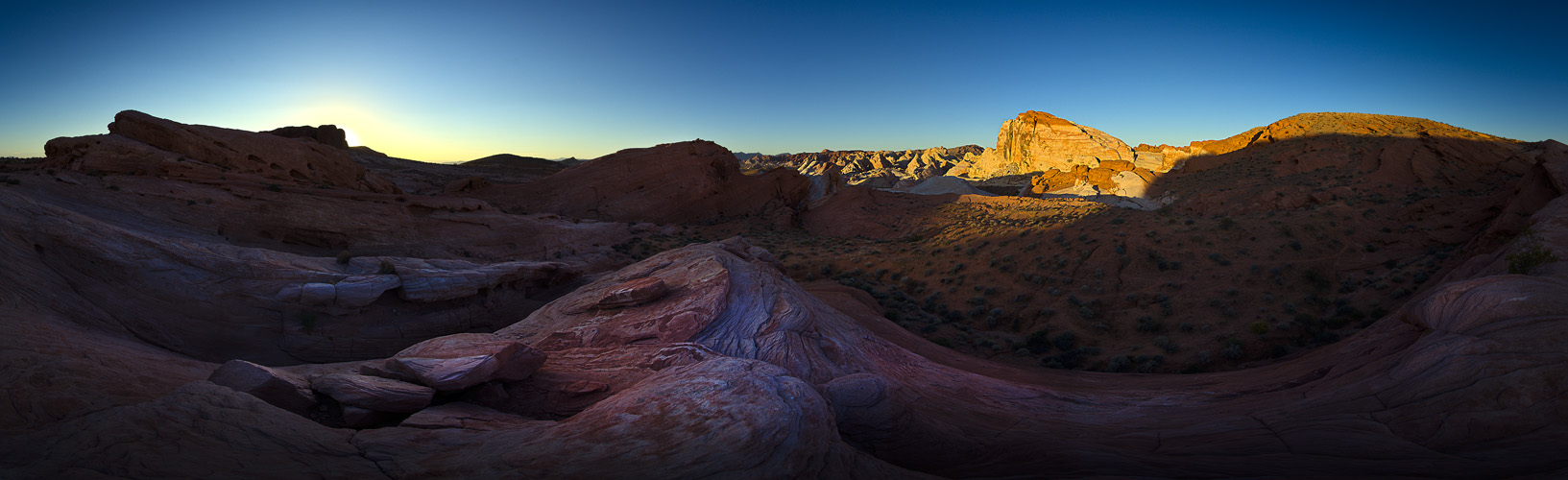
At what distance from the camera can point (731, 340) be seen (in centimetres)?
1106

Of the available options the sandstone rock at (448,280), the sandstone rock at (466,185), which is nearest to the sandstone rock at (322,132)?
the sandstone rock at (466,185)

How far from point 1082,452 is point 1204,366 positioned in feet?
32.7

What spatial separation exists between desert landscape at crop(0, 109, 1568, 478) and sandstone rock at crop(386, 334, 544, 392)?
0.17 ft

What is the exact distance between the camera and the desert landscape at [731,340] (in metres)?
5.64

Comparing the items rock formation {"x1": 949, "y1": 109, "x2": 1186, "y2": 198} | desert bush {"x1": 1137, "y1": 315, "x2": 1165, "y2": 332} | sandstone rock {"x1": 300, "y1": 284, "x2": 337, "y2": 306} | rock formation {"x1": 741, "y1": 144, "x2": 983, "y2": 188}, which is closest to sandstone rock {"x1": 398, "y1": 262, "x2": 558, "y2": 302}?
sandstone rock {"x1": 300, "y1": 284, "x2": 337, "y2": 306}

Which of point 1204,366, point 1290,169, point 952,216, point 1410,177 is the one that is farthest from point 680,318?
point 1290,169

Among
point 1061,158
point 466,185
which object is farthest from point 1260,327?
point 1061,158

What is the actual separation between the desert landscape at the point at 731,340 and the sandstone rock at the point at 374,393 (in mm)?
35

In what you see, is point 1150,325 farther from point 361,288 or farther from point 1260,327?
point 361,288

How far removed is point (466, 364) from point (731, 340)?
15.4 ft

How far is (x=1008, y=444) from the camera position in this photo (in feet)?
26.6

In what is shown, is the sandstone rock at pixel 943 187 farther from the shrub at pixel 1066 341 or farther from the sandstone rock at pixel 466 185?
the shrub at pixel 1066 341

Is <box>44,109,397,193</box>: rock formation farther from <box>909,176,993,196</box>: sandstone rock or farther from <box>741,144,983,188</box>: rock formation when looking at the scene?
<box>741,144,983,188</box>: rock formation

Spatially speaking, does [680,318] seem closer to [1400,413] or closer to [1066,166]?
[1400,413]
